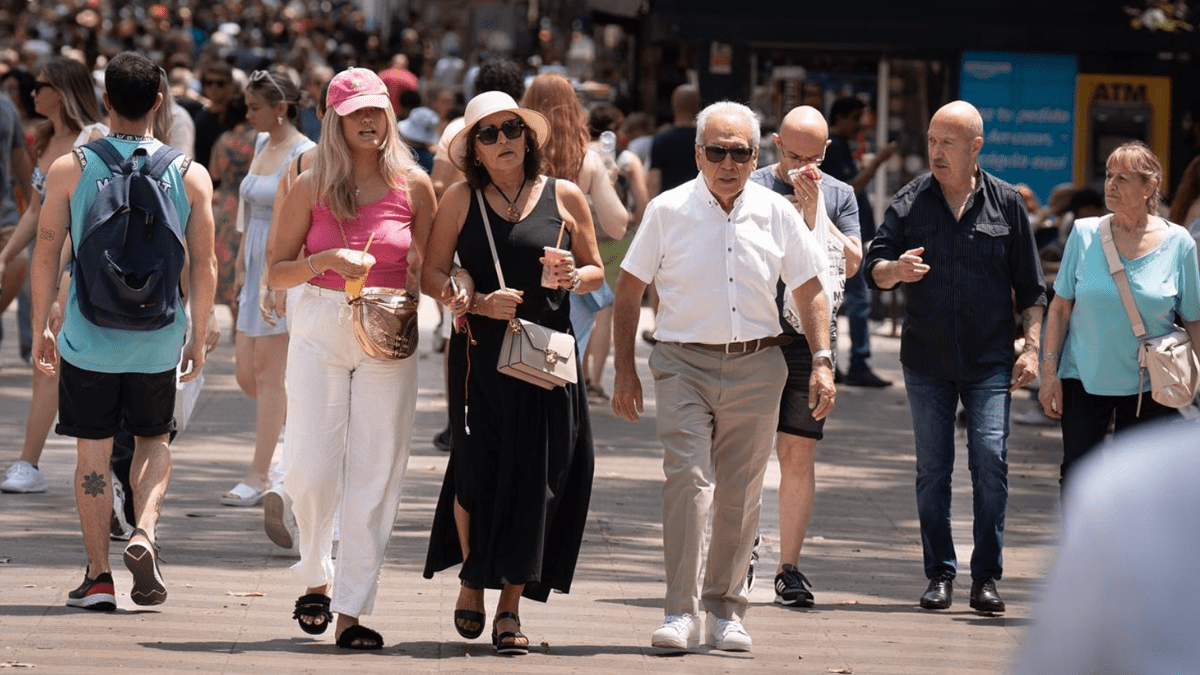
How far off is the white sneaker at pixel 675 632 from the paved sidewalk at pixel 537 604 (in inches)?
1.9

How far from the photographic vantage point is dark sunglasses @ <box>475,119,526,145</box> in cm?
612

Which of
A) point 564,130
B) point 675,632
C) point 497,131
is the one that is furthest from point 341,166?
point 564,130

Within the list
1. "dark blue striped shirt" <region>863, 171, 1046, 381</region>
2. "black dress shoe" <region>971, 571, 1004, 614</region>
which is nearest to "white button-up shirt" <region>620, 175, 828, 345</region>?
"dark blue striped shirt" <region>863, 171, 1046, 381</region>

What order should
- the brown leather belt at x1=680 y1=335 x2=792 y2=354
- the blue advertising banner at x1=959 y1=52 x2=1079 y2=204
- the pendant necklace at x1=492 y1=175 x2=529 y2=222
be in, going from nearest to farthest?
the pendant necklace at x1=492 y1=175 x2=529 y2=222
the brown leather belt at x1=680 y1=335 x2=792 y2=354
the blue advertising banner at x1=959 y1=52 x2=1079 y2=204

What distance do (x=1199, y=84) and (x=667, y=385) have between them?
14296mm

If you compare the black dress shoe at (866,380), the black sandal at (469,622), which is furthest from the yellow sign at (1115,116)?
the black sandal at (469,622)

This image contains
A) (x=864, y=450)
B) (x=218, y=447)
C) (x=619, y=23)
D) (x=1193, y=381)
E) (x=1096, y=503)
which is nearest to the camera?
(x=1096, y=503)

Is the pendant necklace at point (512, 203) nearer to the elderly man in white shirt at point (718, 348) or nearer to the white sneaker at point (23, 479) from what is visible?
the elderly man in white shirt at point (718, 348)

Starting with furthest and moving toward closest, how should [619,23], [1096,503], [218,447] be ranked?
1. [619,23]
2. [218,447]
3. [1096,503]

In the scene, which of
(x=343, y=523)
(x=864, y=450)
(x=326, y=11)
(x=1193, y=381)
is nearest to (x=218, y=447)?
(x=864, y=450)

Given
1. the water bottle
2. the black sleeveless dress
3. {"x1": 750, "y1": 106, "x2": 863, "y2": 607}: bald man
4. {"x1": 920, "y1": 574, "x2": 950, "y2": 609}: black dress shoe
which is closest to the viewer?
the black sleeveless dress

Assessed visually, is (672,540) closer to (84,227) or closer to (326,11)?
(84,227)

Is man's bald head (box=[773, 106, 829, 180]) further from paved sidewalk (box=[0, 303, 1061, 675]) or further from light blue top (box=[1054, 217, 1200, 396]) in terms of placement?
paved sidewalk (box=[0, 303, 1061, 675])

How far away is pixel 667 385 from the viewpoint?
20.9ft
